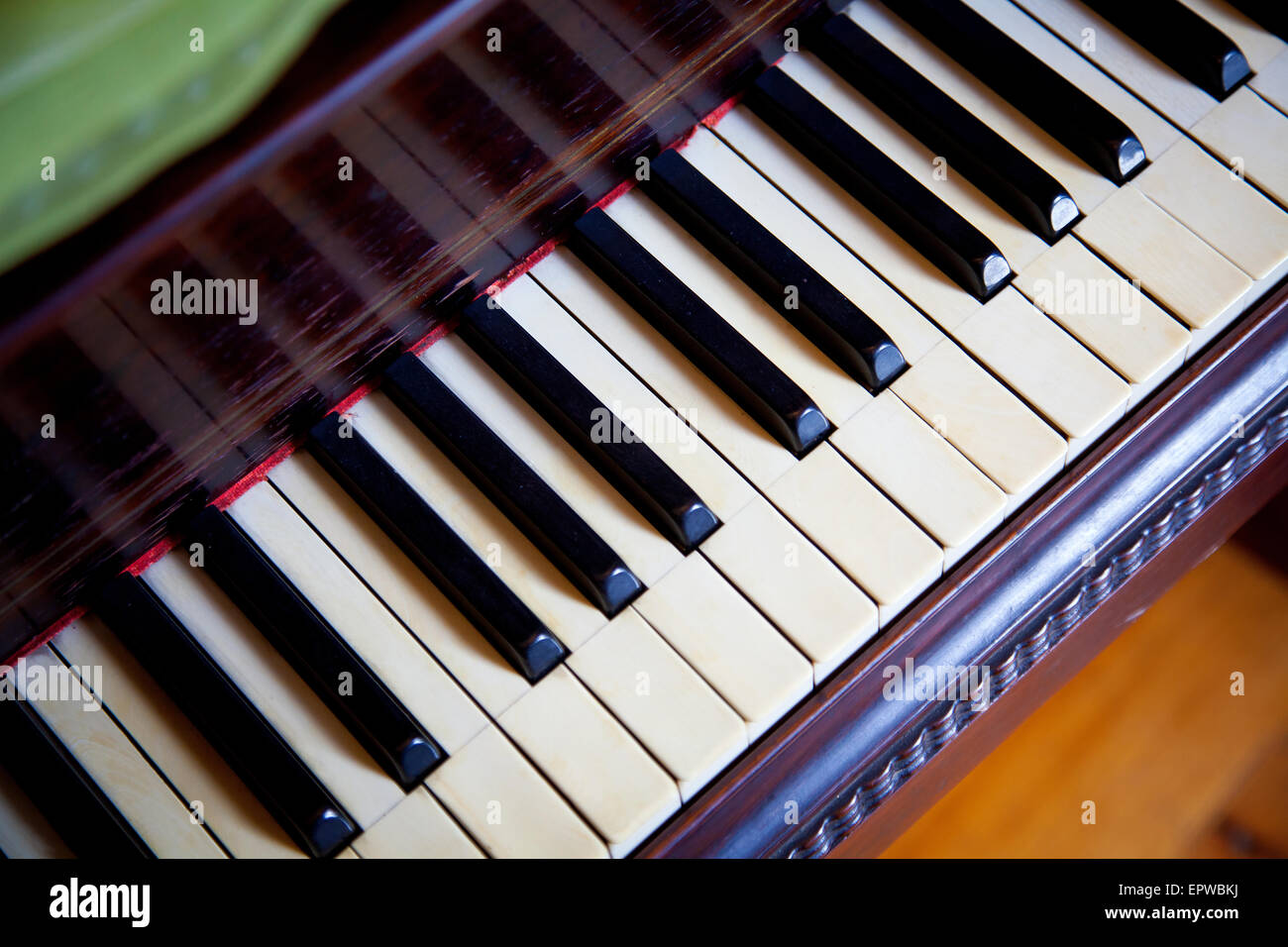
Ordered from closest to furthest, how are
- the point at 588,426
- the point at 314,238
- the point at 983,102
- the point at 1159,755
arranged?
1. the point at 314,238
2. the point at 588,426
3. the point at 983,102
4. the point at 1159,755

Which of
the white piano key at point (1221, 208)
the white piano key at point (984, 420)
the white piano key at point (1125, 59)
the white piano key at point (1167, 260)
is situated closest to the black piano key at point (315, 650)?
the white piano key at point (984, 420)

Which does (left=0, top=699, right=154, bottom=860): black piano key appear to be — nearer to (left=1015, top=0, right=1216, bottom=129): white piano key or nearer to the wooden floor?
the wooden floor

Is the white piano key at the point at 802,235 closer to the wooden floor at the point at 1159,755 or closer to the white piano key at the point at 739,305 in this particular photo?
the white piano key at the point at 739,305

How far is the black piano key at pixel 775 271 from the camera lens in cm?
164

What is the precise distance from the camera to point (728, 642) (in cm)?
153

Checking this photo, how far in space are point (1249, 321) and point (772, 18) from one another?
785 millimetres

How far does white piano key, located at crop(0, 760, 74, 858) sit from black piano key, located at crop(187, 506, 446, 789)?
0.34 m

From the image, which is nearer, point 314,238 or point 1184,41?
point 314,238

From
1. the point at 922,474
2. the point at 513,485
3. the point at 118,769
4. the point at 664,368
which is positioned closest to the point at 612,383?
the point at 664,368

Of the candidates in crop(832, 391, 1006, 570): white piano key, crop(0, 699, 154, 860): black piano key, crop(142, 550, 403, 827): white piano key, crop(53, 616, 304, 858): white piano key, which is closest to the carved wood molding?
crop(832, 391, 1006, 570): white piano key

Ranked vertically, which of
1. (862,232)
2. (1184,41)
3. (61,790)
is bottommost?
(1184,41)

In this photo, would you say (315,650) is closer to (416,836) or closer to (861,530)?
(416,836)

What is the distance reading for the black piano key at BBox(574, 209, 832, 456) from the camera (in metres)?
1.61

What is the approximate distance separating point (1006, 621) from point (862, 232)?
571mm
